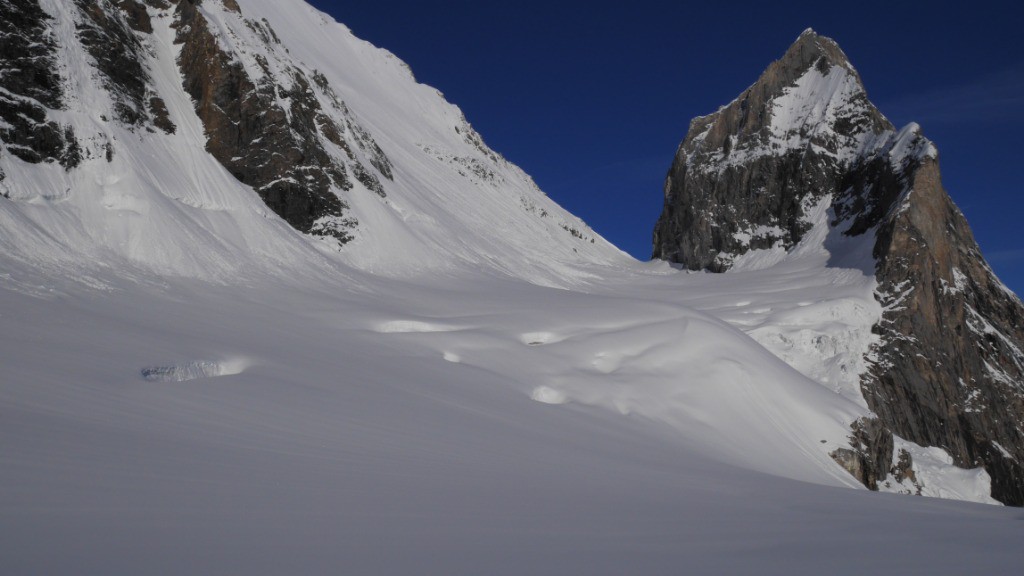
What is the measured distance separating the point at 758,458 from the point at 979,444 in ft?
94.1

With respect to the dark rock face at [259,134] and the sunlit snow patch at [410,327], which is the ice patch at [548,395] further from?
the dark rock face at [259,134]

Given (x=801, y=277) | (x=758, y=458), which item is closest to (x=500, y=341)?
(x=758, y=458)

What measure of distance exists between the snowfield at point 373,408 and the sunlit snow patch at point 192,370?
0.22ft

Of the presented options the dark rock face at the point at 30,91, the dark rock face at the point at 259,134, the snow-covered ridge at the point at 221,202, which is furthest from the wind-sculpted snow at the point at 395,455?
the dark rock face at the point at 259,134

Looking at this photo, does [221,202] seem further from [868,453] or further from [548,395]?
[868,453]

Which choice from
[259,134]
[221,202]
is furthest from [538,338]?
[259,134]

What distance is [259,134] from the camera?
30.4 m

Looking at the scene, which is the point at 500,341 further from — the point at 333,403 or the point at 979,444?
the point at 979,444

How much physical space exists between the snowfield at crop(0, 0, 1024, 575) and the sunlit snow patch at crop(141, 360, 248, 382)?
0.22 ft

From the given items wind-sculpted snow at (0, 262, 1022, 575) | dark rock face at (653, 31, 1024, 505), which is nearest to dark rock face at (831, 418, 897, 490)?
dark rock face at (653, 31, 1024, 505)

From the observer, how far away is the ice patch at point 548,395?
16109mm

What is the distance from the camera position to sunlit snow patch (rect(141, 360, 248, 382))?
32.7 feet

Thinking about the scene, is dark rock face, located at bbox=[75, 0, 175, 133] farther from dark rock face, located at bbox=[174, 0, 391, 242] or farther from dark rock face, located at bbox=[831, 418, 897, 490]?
dark rock face, located at bbox=[831, 418, 897, 490]

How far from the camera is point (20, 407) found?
679 cm
